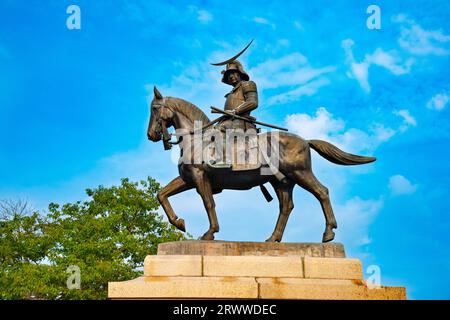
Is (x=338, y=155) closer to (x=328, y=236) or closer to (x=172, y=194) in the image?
(x=328, y=236)

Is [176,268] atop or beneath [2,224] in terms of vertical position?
beneath

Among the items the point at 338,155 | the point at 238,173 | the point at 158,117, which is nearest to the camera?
the point at 238,173

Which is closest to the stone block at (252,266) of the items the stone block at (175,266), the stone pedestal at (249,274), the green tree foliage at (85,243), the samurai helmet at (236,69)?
the stone pedestal at (249,274)

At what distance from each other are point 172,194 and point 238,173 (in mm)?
1311

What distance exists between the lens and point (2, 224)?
24672 mm

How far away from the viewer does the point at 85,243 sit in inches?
915

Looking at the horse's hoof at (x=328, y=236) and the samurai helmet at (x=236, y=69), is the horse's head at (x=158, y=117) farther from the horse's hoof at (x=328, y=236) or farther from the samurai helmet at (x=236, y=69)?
the horse's hoof at (x=328, y=236)

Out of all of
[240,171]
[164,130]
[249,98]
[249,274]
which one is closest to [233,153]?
[240,171]

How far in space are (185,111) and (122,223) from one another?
14.7 meters

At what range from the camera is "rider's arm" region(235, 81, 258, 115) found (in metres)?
11.4
